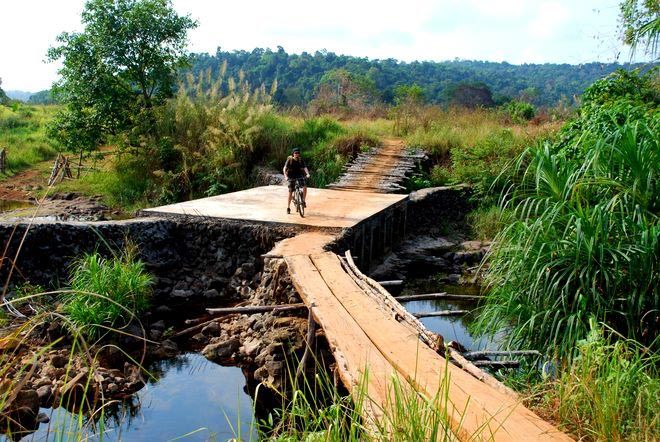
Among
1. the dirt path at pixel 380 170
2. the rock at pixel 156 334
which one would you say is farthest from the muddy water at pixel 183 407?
the dirt path at pixel 380 170

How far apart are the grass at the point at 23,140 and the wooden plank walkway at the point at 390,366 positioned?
13.4 m

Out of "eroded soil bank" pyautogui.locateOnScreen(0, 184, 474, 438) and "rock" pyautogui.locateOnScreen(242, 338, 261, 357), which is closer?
"eroded soil bank" pyautogui.locateOnScreen(0, 184, 474, 438)

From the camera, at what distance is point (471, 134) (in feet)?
57.7

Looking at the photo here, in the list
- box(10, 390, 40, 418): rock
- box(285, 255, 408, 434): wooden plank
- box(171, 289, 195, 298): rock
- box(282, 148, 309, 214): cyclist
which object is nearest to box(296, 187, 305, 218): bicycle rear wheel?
box(282, 148, 309, 214): cyclist

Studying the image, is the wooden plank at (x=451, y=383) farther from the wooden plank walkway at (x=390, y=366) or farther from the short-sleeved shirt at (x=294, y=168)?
the short-sleeved shirt at (x=294, y=168)

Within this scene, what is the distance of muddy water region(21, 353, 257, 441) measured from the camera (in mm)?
6012

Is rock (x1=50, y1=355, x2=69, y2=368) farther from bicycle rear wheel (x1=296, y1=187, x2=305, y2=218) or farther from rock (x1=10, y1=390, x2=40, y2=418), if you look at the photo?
bicycle rear wheel (x1=296, y1=187, x2=305, y2=218)

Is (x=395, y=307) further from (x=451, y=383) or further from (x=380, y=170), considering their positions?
(x=380, y=170)

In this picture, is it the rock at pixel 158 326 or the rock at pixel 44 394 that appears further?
the rock at pixel 158 326

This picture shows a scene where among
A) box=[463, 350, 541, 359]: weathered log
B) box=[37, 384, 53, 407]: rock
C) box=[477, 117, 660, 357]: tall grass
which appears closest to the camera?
box=[463, 350, 541, 359]: weathered log

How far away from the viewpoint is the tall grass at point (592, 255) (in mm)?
5352

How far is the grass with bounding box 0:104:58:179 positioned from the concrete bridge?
9237 millimetres

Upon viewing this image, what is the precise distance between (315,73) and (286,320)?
198 feet

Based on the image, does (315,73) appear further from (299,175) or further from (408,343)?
(408,343)
